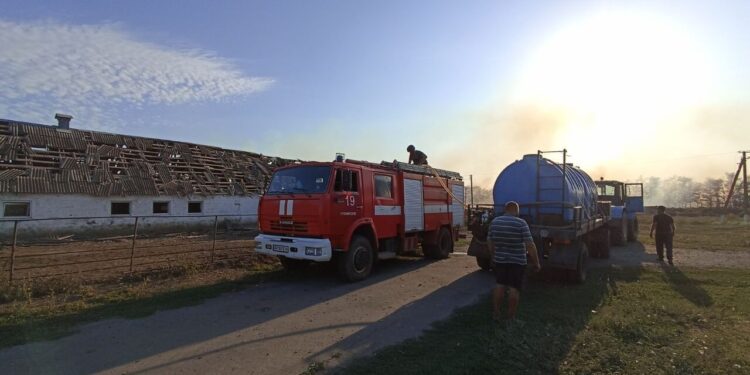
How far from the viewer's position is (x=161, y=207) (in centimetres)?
2170

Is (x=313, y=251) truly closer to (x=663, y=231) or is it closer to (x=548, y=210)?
(x=548, y=210)

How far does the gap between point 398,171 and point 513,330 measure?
20.9 ft

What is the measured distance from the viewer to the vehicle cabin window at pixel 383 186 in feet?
34.5

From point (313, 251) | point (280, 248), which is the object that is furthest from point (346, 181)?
point (280, 248)

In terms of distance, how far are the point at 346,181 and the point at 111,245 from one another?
11468 mm

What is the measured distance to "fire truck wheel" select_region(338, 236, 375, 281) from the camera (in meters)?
9.24

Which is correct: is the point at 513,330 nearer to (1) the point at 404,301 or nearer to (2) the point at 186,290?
(1) the point at 404,301

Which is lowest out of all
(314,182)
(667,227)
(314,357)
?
(314,357)

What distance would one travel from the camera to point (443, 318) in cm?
662

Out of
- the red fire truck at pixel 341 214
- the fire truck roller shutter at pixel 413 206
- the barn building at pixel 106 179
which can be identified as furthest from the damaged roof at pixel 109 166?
the fire truck roller shutter at pixel 413 206

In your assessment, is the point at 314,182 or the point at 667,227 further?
the point at 667,227

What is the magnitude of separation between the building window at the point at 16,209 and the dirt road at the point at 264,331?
48.8 feet

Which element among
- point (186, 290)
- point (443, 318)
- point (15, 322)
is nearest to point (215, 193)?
point (186, 290)

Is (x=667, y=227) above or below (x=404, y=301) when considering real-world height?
above
